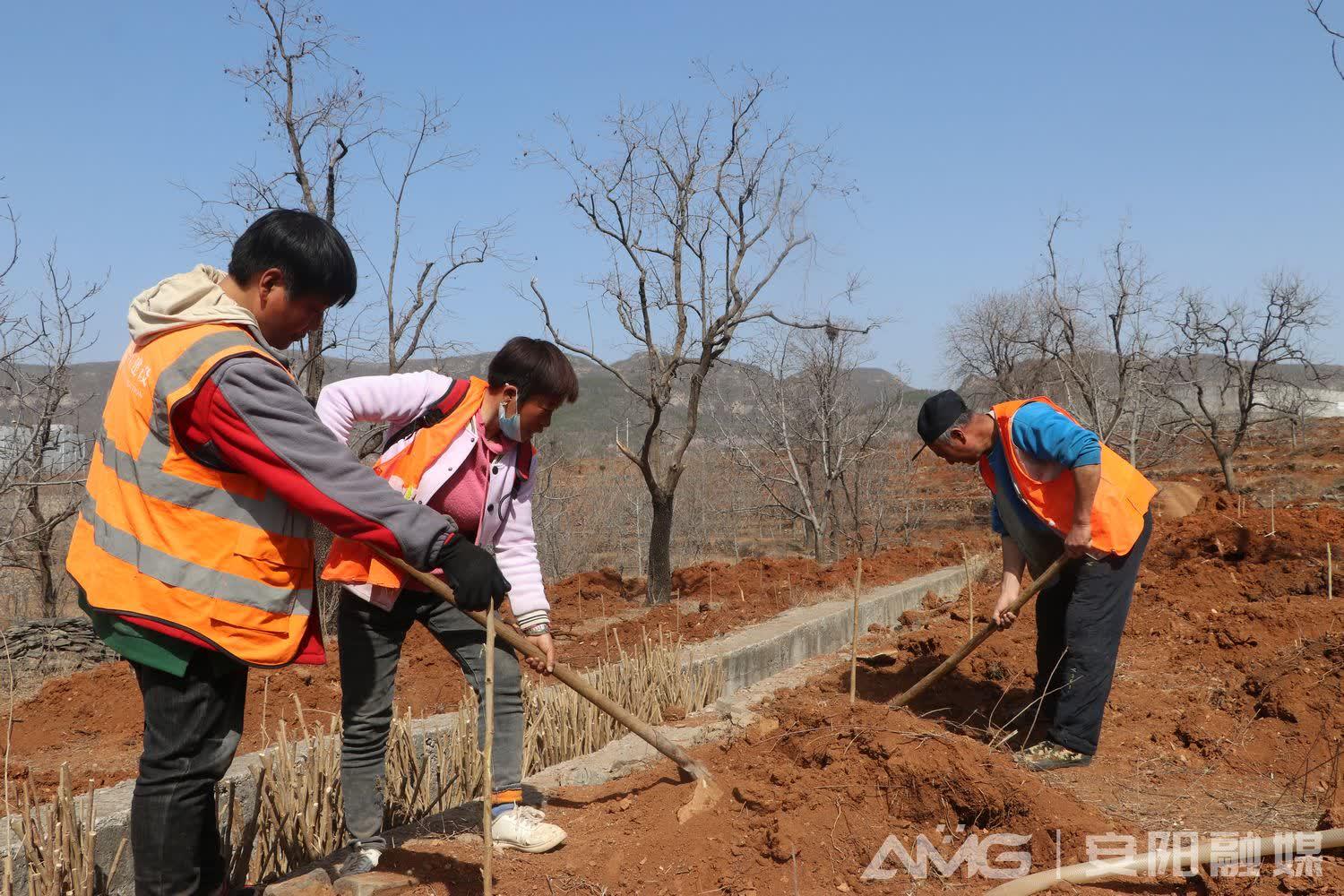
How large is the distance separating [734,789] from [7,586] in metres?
12.2

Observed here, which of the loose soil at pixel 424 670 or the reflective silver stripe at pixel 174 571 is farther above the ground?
the reflective silver stripe at pixel 174 571

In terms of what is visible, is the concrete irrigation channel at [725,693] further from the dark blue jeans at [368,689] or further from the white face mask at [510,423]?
the white face mask at [510,423]

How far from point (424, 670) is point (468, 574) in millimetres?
4146

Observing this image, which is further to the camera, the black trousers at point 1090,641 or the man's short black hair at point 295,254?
the black trousers at point 1090,641

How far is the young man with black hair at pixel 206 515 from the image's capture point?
1.90 metres

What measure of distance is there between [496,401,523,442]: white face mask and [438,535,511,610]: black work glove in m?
0.53

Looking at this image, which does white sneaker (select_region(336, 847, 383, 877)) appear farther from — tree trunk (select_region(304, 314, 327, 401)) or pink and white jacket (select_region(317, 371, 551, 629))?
tree trunk (select_region(304, 314, 327, 401))

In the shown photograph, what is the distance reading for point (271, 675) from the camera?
5578mm

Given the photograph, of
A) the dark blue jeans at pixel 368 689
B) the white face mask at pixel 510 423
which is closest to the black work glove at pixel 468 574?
the dark blue jeans at pixel 368 689

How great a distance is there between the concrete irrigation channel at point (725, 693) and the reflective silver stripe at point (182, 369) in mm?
1158

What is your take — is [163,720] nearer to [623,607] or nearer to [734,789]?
[734,789]

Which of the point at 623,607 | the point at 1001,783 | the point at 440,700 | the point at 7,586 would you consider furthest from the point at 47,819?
the point at 7,586

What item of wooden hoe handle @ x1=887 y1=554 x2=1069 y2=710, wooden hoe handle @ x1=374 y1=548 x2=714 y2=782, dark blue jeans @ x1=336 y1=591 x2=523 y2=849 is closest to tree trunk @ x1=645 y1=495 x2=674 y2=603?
wooden hoe handle @ x1=887 y1=554 x2=1069 y2=710

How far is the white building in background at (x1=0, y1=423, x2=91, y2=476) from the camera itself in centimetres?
741
